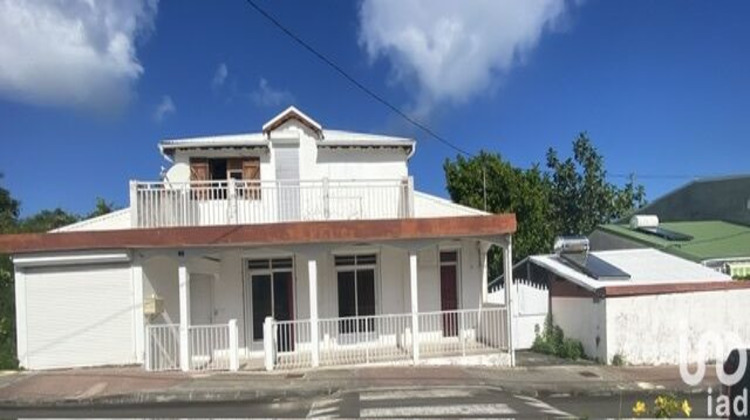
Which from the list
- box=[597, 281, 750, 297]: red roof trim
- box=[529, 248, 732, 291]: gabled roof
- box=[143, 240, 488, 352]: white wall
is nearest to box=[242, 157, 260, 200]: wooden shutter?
box=[143, 240, 488, 352]: white wall

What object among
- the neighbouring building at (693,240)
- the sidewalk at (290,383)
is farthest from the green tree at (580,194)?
the sidewalk at (290,383)

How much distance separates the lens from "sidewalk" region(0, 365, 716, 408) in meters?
12.0

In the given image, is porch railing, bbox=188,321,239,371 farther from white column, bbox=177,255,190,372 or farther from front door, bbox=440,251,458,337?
front door, bbox=440,251,458,337

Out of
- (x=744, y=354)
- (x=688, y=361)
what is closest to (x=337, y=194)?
(x=688, y=361)

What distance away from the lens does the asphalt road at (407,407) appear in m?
9.94

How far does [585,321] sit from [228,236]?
9040 millimetres

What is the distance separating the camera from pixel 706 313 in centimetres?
1625

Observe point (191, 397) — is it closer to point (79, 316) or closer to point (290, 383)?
point (290, 383)

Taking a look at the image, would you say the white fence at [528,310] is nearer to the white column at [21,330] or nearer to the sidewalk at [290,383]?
the sidewalk at [290,383]

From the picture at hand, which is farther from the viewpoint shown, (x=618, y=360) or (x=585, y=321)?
(x=585, y=321)

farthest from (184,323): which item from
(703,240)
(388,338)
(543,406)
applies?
(703,240)

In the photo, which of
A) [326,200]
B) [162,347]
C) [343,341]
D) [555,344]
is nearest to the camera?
[162,347]

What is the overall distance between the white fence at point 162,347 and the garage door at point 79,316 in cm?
90

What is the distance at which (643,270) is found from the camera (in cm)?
1759
